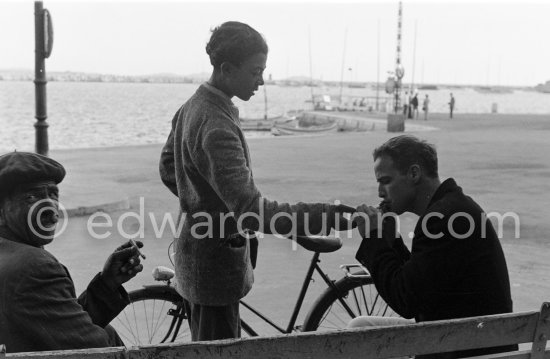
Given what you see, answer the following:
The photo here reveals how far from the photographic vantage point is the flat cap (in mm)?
2566

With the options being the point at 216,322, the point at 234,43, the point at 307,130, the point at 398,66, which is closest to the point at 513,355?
the point at 216,322

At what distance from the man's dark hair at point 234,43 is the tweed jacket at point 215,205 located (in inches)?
5.8

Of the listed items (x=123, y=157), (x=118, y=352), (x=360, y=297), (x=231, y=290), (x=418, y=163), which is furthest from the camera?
(x=123, y=157)

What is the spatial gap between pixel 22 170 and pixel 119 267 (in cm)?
59

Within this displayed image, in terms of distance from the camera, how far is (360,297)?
182 inches

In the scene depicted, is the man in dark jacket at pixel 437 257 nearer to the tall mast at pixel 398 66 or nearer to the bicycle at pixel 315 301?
the bicycle at pixel 315 301

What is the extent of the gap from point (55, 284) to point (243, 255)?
1.10 meters

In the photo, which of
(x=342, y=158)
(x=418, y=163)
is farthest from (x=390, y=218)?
(x=342, y=158)

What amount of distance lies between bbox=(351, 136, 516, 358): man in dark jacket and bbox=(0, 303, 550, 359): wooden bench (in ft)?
0.79

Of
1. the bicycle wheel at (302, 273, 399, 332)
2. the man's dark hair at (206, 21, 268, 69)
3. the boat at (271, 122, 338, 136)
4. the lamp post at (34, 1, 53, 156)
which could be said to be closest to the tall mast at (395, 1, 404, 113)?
the boat at (271, 122, 338, 136)

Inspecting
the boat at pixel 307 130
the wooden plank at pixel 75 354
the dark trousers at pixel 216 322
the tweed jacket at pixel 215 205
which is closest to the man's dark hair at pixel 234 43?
the tweed jacket at pixel 215 205

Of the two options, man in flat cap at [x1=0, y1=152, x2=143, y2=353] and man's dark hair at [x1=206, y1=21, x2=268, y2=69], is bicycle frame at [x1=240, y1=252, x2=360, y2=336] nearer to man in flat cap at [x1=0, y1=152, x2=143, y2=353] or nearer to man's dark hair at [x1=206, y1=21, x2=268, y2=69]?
man's dark hair at [x1=206, y1=21, x2=268, y2=69]

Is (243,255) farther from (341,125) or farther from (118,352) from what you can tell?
(341,125)

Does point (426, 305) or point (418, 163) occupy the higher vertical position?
point (418, 163)
